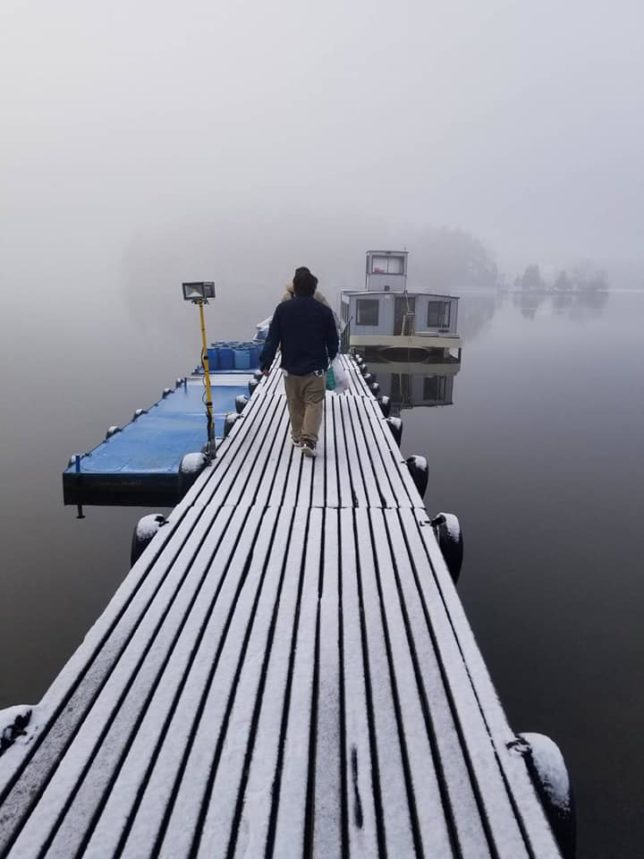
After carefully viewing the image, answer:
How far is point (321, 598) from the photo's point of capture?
415 cm

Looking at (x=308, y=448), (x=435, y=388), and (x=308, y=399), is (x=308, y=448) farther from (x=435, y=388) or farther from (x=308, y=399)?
(x=435, y=388)

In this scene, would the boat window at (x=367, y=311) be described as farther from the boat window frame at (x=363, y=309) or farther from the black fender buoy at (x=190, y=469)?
the black fender buoy at (x=190, y=469)

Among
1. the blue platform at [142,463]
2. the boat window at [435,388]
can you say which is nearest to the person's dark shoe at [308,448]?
the blue platform at [142,463]

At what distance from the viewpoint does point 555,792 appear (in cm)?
271

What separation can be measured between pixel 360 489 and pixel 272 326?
8.23 feet

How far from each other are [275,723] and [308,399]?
489cm

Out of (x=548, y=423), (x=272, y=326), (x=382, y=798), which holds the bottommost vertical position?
(x=548, y=423)

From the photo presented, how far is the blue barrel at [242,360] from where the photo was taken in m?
20.9

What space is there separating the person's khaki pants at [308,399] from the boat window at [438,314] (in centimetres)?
2289

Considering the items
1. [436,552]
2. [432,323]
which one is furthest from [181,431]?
[432,323]

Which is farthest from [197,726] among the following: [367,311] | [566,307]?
[566,307]

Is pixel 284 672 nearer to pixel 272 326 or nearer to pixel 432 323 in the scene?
pixel 272 326

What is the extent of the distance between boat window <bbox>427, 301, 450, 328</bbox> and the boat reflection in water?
2213 millimetres

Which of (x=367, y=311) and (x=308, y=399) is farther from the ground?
(x=367, y=311)
